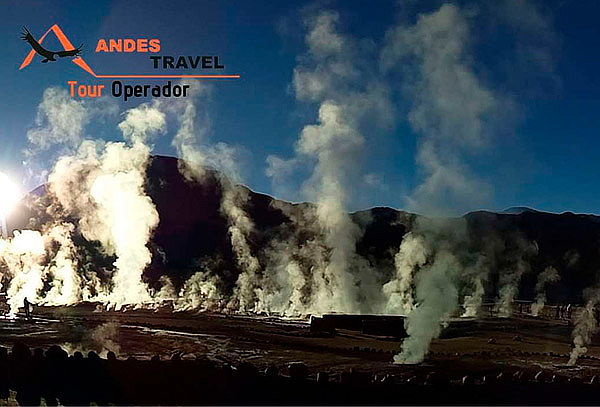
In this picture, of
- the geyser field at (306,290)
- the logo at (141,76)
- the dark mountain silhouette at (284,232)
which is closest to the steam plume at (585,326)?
the geyser field at (306,290)

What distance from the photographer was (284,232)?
48.0 ft

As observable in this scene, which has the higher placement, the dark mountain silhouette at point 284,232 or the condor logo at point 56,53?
the condor logo at point 56,53

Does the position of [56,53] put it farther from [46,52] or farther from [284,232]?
[284,232]

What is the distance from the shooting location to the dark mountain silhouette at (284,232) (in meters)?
13.7

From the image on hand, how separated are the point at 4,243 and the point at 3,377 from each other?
3249 mm

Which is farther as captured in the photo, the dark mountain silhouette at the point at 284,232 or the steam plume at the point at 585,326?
the dark mountain silhouette at the point at 284,232

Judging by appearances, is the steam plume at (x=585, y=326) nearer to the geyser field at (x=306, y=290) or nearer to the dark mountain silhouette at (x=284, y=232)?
the geyser field at (x=306, y=290)

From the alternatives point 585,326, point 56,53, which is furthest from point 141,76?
point 585,326

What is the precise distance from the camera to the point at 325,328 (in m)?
13.6

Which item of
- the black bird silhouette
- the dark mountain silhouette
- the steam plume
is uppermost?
the black bird silhouette

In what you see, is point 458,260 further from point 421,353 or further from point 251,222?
point 251,222

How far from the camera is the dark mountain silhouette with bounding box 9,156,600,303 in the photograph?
45.0 ft

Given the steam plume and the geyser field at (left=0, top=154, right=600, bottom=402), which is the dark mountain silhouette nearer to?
the geyser field at (left=0, top=154, right=600, bottom=402)

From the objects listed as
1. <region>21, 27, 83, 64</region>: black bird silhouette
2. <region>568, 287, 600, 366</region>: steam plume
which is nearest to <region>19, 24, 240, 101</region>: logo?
<region>21, 27, 83, 64</region>: black bird silhouette
